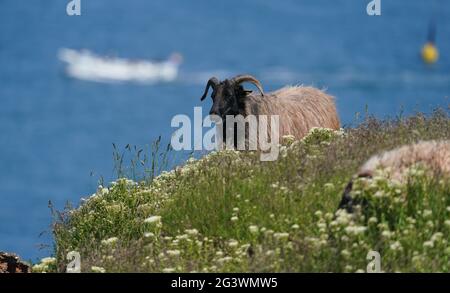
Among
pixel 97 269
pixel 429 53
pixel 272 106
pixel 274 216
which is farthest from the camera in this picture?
pixel 429 53

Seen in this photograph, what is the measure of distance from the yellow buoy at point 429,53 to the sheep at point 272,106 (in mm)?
114978

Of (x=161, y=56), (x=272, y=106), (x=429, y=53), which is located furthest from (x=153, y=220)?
(x=161, y=56)

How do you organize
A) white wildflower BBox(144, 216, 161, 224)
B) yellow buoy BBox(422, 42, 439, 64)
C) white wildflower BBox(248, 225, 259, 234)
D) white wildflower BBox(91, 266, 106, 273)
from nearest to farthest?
white wildflower BBox(91, 266, 106, 273) < white wildflower BBox(248, 225, 259, 234) < white wildflower BBox(144, 216, 161, 224) < yellow buoy BBox(422, 42, 439, 64)

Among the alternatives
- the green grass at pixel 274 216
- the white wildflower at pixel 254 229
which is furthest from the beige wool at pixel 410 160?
the white wildflower at pixel 254 229

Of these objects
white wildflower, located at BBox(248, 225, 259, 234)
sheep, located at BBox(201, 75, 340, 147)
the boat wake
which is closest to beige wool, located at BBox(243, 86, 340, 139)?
sheep, located at BBox(201, 75, 340, 147)

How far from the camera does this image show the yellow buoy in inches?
5384

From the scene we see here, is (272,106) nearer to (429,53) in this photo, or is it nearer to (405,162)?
(405,162)

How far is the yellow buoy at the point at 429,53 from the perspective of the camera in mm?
136750

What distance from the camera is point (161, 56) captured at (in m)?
150

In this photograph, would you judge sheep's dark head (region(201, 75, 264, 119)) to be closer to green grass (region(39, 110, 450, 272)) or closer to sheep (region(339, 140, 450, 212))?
green grass (region(39, 110, 450, 272))

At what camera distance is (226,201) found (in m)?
14.2

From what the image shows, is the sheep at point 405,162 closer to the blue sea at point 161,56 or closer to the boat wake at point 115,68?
the blue sea at point 161,56

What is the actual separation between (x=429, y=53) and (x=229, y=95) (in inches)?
4606

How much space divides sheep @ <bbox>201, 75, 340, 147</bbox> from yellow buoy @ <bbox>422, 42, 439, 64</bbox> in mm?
114978
